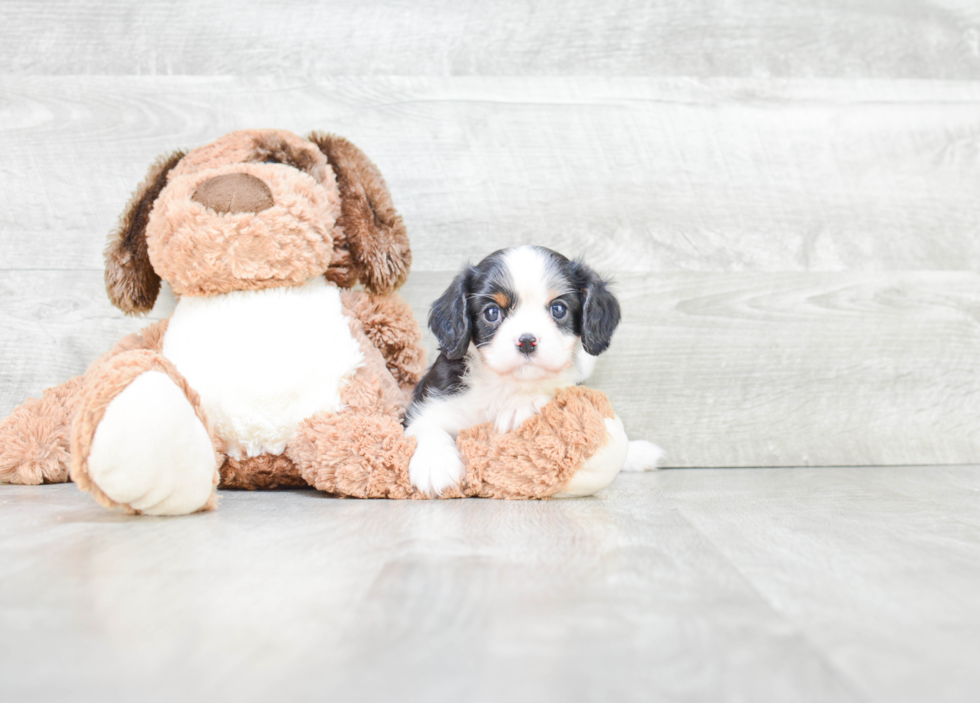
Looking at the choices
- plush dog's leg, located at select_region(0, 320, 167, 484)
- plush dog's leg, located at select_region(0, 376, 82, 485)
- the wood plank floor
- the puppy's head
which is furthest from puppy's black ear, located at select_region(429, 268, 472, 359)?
plush dog's leg, located at select_region(0, 376, 82, 485)

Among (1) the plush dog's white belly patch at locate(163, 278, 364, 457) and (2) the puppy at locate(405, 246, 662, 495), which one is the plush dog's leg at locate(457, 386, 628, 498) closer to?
(2) the puppy at locate(405, 246, 662, 495)

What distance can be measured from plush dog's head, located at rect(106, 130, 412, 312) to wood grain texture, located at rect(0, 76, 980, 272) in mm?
374

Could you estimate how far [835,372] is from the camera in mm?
2225

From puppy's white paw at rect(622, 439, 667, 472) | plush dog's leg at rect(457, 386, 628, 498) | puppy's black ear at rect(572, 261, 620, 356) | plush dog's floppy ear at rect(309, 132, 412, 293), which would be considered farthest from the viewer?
puppy's white paw at rect(622, 439, 667, 472)

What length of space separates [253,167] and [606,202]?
3.33 ft

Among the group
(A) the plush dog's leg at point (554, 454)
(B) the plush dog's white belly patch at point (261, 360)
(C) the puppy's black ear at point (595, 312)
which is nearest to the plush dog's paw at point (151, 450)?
(B) the plush dog's white belly patch at point (261, 360)

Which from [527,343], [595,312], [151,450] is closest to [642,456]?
[595,312]

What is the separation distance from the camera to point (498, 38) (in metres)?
2.18

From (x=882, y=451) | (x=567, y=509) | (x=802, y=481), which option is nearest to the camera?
(x=567, y=509)

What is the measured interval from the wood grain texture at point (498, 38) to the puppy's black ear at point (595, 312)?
0.86 m

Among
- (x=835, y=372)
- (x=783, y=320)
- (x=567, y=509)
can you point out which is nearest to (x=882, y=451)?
(x=835, y=372)

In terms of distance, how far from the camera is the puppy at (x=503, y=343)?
1.50m

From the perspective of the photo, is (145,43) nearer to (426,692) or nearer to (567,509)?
(567,509)

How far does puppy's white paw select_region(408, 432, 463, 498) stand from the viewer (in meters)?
1.49
